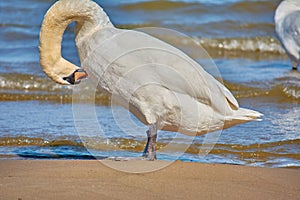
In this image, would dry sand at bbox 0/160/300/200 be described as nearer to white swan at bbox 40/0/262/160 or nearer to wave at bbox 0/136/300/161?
white swan at bbox 40/0/262/160

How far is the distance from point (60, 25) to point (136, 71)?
0.70 meters

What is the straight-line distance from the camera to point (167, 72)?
5.62 meters

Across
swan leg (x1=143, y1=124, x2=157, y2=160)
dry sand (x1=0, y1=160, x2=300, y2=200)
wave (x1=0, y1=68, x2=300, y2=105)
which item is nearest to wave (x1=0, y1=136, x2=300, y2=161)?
swan leg (x1=143, y1=124, x2=157, y2=160)

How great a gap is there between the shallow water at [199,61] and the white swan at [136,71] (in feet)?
2.83

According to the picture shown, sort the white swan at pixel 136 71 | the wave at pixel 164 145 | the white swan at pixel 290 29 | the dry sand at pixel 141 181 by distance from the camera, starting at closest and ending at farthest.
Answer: the dry sand at pixel 141 181
the white swan at pixel 136 71
the wave at pixel 164 145
the white swan at pixel 290 29

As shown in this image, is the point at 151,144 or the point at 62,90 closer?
the point at 151,144

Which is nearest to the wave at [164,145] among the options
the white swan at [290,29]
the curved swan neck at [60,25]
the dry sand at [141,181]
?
the dry sand at [141,181]

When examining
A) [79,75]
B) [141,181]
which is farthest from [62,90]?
[141,181]

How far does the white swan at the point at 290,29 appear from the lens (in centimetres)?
1253

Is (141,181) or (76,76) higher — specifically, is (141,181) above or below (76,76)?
below

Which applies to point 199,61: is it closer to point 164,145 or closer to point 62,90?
point 62,90

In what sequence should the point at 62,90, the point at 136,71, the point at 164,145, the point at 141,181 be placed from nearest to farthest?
the point at 141,181
the point at 136,71
the point at 164,145
the point at 62,90

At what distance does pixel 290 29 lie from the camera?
41.6 feet

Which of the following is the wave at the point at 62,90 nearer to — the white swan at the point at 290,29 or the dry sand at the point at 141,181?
the white swan at the point at 290,29
